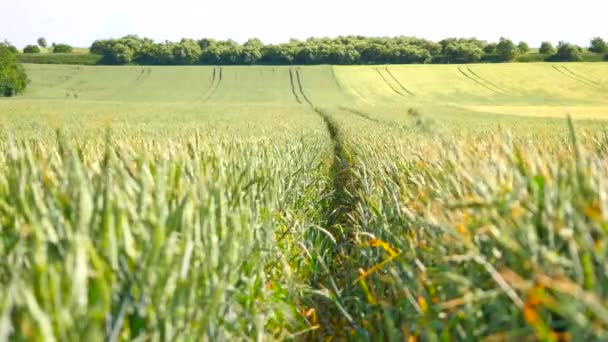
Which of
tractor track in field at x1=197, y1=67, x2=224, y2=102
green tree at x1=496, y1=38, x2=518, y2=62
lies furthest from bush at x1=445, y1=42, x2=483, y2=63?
tractor track in field at x1=197, y1=67, x2=224, y2=102

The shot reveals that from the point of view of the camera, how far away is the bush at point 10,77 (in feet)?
181

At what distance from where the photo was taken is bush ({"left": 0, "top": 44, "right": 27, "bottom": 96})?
181ft

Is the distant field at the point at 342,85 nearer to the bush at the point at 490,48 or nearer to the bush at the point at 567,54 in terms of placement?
the bush at the point at 567,54

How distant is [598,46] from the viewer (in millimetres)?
84125

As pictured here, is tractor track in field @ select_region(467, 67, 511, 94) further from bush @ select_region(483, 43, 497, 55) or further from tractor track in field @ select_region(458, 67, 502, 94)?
bush @ select_region(483, 43, 497, 55)

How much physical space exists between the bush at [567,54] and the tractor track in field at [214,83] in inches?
1543

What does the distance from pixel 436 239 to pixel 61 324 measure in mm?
1320

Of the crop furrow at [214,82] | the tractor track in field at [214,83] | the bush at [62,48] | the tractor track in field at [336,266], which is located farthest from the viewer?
the bush at [62,48]

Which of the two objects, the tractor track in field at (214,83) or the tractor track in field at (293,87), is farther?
the tractor track in field at (214,83)

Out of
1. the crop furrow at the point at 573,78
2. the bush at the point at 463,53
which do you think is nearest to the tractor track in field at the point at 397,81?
the crop furrow at the point at 573,78

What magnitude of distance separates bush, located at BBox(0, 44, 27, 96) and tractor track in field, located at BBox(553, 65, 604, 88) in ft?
157

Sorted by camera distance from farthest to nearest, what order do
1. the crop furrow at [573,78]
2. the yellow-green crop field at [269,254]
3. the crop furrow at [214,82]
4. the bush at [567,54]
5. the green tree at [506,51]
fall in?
the green tree at [506,51] → the bush at [567,54] → the crop furrow at [573,78] → the crop furrow at [214,82] → the yellow-green crop field at [269,254]

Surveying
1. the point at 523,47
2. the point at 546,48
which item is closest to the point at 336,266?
the point at 546,48

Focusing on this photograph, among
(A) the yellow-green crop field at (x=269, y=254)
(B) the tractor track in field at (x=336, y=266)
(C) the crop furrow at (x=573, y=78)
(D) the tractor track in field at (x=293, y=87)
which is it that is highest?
(A) the yellow-green crop field at (x=269, y=254)
